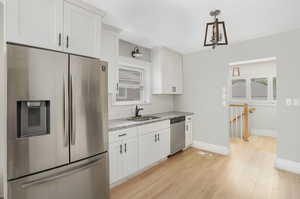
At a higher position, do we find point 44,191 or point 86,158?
point 86,158

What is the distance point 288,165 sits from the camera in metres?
2.70

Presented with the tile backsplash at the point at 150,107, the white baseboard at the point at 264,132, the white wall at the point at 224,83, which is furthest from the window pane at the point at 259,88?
the tile backsplash at the point at 150,107

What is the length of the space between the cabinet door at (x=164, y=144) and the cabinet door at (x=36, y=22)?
2.33m

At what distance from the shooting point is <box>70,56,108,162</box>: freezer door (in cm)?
153

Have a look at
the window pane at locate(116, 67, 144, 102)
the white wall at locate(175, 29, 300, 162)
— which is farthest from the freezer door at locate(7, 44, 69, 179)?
the white wall at locate(175, 29, 300, 162)

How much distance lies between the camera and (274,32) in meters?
2.80

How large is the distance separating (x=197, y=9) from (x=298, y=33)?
6.71 feet

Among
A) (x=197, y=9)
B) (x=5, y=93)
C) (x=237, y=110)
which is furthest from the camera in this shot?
(x=237, y=110)

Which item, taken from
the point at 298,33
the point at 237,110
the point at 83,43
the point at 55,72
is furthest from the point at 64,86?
the point at 237,110

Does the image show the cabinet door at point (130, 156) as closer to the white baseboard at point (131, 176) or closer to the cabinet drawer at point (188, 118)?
the white baseboard at point (131, 176)

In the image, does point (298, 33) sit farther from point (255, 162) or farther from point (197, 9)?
point (255, 162)

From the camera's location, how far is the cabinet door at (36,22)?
1268mm

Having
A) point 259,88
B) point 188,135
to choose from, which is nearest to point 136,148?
point 188,135

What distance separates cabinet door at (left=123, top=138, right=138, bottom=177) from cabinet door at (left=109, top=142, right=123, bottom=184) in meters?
0.08
